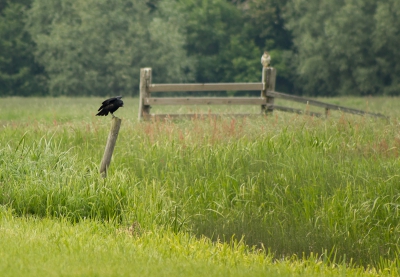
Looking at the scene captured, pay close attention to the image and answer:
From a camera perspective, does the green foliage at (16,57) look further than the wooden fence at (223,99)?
Yes

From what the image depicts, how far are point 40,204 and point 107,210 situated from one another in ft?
2.70

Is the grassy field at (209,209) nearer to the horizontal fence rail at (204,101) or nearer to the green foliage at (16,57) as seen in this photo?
the horizontal fence rail at (204,101)

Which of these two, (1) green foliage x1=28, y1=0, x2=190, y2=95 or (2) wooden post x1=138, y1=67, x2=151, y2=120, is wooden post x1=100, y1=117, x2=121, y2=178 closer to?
(2) wooden post x1=138, y1=67, x2=151, y2=120

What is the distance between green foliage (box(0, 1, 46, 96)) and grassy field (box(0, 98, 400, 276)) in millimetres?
30154

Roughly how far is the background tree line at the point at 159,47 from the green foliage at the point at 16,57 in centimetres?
6

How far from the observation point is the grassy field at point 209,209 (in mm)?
5633

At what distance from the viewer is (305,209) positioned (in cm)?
764

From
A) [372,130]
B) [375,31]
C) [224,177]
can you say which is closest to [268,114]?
[372,130]

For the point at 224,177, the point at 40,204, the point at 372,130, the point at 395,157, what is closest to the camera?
the point at 40,204

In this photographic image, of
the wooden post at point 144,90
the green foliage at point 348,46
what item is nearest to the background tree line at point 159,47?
the green foliage at point 348,46

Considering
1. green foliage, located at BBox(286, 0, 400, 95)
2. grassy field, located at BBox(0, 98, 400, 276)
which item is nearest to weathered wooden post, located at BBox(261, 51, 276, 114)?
grassy field, located at BBox(0, 98, 400, 276)

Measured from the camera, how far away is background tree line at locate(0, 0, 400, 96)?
37625mm

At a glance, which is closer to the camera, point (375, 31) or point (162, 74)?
point (375, 31)

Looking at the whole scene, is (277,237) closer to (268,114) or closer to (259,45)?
(268,114)
